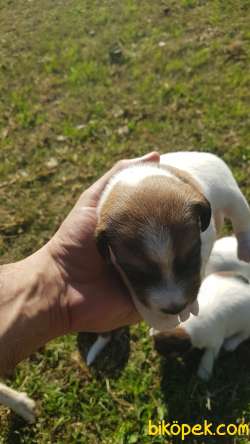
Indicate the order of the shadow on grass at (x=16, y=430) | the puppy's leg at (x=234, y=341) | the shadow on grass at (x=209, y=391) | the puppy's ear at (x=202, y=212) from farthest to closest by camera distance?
1. the puppy's leg at (x=234, y=341)
2. the shadow on grass at (x=16, y=430)
3. the shadow on grass at (x=209, y=391)
4. the puppy's ear at (x=202, y=212)

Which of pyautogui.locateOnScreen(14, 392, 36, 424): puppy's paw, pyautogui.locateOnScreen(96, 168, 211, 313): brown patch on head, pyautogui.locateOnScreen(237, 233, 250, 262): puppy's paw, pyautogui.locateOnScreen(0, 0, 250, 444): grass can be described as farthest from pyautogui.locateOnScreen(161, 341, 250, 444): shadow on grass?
pyautogui.locateOnScreen(96, 168, 211, 313): brown patch on head

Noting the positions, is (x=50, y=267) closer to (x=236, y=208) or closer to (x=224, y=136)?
(x=236, y=208)

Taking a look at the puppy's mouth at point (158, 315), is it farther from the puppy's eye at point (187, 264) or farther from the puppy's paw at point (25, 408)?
the puppy's paw at point (25, 408)

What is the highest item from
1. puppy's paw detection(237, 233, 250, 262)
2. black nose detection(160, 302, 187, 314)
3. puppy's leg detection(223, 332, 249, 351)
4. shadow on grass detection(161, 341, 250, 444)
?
black nose detection(160, 302, 187, 314)

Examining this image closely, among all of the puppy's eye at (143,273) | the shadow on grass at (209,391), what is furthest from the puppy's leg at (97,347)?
the puppy's eye at (143,273)

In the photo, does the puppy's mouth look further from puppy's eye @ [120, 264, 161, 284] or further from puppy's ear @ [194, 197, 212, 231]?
puppy's ear @ [194, 197, 212, 231]

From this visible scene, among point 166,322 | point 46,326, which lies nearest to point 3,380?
point 46,326

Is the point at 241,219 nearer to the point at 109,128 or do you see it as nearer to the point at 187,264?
the point at 187,264
